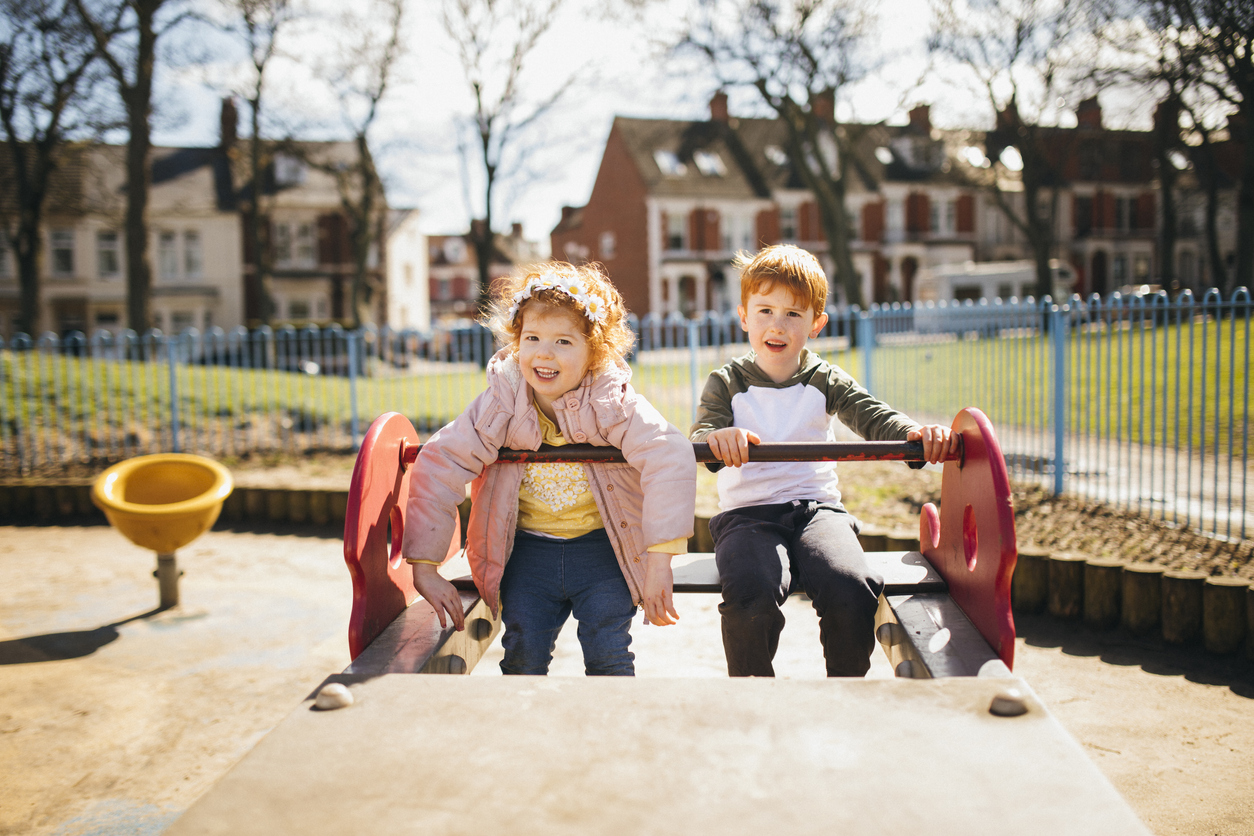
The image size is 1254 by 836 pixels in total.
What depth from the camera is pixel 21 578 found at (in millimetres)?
5586

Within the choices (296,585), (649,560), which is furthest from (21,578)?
(649,560)

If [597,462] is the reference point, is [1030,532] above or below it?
below

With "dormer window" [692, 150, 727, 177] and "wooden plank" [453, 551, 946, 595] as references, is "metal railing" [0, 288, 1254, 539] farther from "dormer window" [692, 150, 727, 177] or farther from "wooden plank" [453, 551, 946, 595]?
"dormer window" [692, 150, 727, 177]

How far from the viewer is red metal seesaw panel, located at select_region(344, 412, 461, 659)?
222 centimetres

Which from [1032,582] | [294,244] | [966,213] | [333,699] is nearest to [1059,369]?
[1032,582]

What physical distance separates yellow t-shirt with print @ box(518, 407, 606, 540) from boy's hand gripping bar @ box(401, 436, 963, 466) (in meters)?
0.23

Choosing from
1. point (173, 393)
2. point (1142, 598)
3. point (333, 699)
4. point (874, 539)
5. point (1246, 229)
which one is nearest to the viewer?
point (333, 699)

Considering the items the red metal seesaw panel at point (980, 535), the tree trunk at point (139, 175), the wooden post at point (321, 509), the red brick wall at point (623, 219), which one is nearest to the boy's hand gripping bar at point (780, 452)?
the red metal seesaw panel at point (980, 535)

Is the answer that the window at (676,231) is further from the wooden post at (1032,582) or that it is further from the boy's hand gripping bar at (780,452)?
the boy's hand gripping bar at (780,452)

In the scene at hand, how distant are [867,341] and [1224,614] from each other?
543 centimetres

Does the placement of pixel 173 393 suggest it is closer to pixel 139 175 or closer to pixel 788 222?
pixel 139 175

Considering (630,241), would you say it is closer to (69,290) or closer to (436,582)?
(69,290)

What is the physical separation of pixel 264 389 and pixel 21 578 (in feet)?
20.6

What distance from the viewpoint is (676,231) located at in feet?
123
